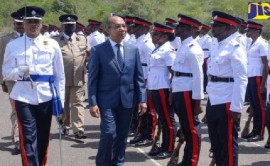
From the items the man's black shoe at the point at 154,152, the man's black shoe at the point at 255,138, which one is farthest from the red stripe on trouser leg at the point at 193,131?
the man's black shoe at the point at 255,138

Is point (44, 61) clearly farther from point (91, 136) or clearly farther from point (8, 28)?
point (8, 28)

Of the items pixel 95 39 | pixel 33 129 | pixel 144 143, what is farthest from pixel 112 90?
pixel 95 39

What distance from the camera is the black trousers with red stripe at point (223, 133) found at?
6363 mm

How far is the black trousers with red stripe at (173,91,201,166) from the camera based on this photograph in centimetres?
726

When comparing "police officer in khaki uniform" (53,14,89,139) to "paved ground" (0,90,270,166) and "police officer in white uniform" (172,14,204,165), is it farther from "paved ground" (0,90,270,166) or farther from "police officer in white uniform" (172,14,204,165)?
"police officer in white uniform" (172,14,204,165)

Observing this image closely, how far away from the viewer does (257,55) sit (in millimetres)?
9969

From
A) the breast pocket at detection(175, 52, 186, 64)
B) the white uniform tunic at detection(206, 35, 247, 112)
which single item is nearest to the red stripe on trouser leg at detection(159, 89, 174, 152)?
the breast pocket at detection(175, 52, 186, 64)

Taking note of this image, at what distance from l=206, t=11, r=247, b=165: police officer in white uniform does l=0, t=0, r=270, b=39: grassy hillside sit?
89.9 ft

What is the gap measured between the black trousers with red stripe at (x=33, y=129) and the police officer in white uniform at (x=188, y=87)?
66.7 inches

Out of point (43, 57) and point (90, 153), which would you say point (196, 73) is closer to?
point (43, 57)

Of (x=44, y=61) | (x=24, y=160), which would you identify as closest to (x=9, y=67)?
(x=44, y=61)

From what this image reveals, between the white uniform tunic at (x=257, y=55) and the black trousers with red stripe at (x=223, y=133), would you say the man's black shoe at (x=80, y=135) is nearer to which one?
the white uniform tunic at (x=257, y=55)

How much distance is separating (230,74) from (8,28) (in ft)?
121

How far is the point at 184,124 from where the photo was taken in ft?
Result: 24.1
